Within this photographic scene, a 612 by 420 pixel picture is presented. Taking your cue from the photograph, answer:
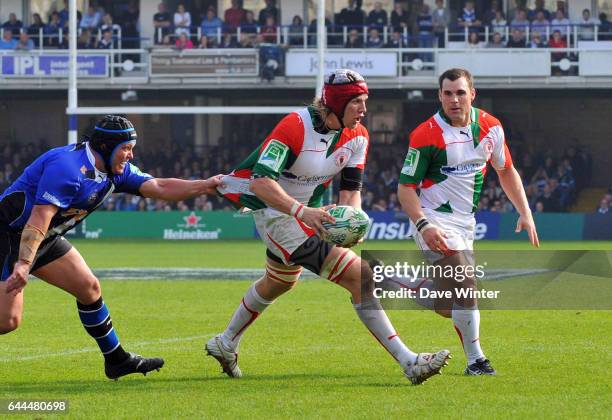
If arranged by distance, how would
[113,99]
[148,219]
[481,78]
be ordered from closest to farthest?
1. [148,219]
2. [481,78]
3. [113,99]

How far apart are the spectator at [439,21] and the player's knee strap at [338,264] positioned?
1216 inches

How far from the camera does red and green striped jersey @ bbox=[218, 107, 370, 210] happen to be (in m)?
8.61

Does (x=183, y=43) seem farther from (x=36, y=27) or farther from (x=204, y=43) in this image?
(x=36, y=27)

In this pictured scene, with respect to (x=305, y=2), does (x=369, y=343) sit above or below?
below

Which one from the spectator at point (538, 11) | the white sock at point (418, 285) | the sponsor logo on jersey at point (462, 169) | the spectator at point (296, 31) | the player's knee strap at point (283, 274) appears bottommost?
the white sock at point (418, 285)

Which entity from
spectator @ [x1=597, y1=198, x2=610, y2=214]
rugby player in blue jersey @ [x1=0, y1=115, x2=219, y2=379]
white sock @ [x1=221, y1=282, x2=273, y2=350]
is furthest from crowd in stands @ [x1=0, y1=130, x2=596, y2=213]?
rugby player in blue jersey @ [x1=0, y1=115, x2=219, y2=379]

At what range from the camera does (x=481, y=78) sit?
38.2m

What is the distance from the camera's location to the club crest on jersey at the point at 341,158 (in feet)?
29.3

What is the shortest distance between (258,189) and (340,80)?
992 mm

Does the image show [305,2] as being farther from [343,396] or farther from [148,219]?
[343,396]

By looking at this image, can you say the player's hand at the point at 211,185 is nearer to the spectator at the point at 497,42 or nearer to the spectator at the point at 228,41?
the spectator at the point at 228,41

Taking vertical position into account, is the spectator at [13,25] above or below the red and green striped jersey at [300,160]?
above

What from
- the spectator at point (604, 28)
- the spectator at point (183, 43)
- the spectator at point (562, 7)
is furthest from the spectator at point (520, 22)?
the spectator at point (183, 43)

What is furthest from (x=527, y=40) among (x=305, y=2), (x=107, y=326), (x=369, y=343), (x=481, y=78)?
(x=107, y=326)
